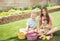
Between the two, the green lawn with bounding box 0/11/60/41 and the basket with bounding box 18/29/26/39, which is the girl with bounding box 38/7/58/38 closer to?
the green lawn with bounding box 0/11/60/41

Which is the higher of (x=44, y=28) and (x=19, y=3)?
(x=19, y=3)

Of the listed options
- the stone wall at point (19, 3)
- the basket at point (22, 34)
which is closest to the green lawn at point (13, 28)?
the basket at point (22, 34)

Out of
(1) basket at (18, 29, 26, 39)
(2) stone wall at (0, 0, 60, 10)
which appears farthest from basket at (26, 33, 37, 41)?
(2) stone wall at (0, 0, 60, 10)

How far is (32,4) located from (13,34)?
0.51 meters

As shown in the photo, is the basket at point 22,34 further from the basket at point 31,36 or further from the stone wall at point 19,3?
the stone wall at point 19,3

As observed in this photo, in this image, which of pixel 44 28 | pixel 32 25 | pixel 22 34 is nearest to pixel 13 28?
pixel 22 34

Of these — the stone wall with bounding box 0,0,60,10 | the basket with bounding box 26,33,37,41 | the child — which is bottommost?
the basket with bounding box 26,33,37,41

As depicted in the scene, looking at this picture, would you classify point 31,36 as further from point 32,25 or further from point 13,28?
point 13,28

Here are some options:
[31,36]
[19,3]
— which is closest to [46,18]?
[31,36]

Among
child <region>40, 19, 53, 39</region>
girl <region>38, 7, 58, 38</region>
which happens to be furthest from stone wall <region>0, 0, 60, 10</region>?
child <region>40, 19, 53, 39</region>

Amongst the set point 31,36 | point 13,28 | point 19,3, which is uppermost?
point 19,3

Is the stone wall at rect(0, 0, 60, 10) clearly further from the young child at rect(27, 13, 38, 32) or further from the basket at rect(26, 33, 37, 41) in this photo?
the basket at rect(26, 33, 37, 41)

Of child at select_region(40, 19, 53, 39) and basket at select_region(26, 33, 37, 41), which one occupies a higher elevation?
child at select_region(40, 19, 53, 39)

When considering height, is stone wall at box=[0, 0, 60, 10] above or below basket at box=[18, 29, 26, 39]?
above
